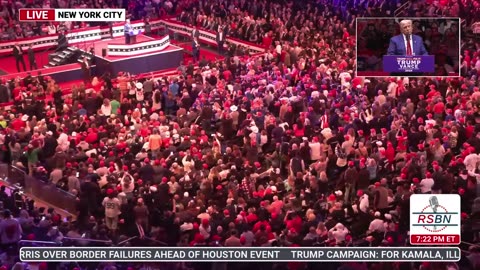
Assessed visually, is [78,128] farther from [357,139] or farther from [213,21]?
[213,21]

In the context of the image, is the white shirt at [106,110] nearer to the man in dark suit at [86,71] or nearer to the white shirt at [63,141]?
the white shirt at [63,141]

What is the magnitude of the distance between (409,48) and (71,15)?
Result: 7.61 metres

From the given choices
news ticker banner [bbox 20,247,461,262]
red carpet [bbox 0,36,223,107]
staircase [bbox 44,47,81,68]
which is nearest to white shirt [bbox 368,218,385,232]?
news ticker banner [bbox 20,247,461,262]

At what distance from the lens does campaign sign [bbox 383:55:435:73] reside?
19297 millimetres

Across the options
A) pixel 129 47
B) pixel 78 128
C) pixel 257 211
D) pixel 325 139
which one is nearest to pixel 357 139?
pixel 325 139

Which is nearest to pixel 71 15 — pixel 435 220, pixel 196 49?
pixel 196 49

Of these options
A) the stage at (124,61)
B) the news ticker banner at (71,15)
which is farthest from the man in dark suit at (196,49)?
the news ticker banner at (71,15)

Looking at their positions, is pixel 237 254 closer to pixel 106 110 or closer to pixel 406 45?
pixel 406 45

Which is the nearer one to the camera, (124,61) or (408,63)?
(408,63)

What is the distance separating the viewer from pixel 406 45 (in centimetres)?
1920

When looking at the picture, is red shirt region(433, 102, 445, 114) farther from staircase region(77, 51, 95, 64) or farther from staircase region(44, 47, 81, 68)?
staircase region(44, 47, 81, 68)

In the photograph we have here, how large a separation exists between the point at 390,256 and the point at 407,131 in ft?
13.2

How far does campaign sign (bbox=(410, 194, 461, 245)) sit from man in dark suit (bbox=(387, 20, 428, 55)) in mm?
2857

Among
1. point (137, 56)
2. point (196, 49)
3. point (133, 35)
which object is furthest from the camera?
point (196, 49)
